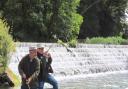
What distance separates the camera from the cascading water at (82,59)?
995 inches

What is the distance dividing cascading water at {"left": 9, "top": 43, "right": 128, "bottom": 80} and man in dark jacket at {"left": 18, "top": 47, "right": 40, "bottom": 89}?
955 cm

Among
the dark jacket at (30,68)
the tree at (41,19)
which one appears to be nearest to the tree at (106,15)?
the tree at (41,19)

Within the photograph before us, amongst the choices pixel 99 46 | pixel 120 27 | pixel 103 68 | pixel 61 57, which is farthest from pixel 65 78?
pixel 120 27

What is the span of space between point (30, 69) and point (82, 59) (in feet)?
56.1

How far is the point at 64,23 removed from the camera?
4009cm

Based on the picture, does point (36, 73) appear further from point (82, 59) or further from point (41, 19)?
point (41, 19)

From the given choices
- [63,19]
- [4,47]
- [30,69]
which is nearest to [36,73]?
[30,69]

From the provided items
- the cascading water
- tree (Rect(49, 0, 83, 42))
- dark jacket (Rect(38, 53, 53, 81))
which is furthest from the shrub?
tree (Rect(49, 0, 83, 42))

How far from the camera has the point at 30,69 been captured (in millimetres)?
12625

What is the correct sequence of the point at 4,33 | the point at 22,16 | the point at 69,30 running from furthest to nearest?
1. the point at 69,30
2. the point at 22,16
3. the point at 4,33

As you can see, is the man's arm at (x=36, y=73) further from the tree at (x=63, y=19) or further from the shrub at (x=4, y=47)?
the tree at (x=63, y=19)

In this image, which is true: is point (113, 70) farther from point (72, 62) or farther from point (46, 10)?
point (46, 10)

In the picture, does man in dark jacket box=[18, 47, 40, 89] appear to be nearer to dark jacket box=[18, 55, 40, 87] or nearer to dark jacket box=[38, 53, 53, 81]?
dark jacket box=[18, 55, 40, 87]

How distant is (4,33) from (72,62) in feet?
29.8
